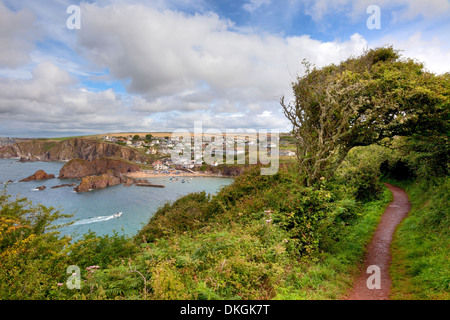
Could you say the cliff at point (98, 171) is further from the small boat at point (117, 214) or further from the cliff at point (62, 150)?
the small boat at point (117, 214)

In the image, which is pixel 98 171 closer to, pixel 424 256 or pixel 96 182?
pixel 96 182

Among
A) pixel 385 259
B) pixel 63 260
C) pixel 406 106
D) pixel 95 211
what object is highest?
pixel 406 106

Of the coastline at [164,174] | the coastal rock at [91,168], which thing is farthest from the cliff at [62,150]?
the coastline at [164,174]

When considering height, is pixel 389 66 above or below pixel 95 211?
above

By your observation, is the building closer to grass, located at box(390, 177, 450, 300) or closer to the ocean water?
the ocean water

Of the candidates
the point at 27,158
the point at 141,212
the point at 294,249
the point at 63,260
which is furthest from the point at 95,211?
the point at 27,158

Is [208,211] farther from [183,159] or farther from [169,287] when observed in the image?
[183,159]

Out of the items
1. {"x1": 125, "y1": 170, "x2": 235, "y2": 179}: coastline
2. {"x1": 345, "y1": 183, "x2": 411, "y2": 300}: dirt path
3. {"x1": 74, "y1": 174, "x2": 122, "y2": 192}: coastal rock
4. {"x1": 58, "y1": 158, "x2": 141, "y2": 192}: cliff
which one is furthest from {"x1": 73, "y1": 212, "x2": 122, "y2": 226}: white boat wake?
{"x1": 125, "y1": 170, "x2": 235, "y2": 179}: coastline
